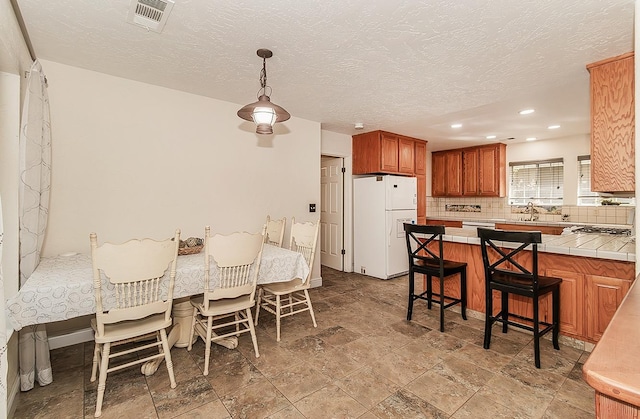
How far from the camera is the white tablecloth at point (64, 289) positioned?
163 centimetres

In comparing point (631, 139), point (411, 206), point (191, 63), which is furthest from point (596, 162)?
point (191, 63)

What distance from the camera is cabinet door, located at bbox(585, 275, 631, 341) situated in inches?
91.8

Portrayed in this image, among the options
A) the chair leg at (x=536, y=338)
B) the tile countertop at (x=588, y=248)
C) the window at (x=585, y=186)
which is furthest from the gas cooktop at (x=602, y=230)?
the chair leg at (x=536, y=338)

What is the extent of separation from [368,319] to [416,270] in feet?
2.35

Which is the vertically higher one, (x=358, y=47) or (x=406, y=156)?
(x=358, y=47)

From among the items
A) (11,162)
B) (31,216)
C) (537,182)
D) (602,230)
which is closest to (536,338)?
(602,230)

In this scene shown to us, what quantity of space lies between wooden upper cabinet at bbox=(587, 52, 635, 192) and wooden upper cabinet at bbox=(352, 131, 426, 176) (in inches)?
106

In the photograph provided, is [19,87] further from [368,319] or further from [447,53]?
[368,319]

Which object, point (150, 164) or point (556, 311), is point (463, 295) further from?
point (150, 164)

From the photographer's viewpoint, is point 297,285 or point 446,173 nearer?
point 297,285

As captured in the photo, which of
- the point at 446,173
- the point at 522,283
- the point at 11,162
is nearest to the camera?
the point at 11,162

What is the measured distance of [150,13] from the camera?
1894 millimetres

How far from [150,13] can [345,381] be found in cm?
271

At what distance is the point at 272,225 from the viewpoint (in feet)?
11.1
